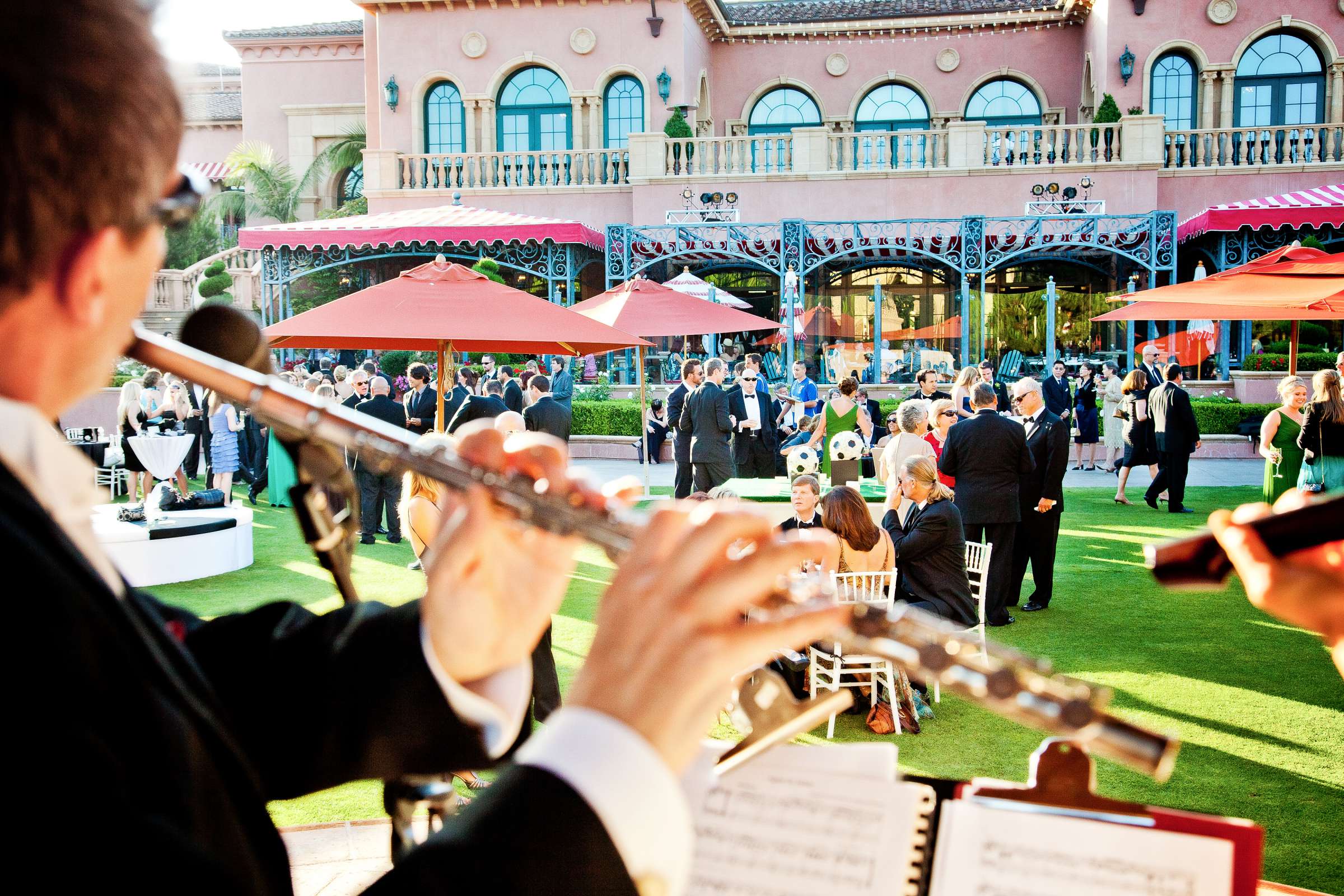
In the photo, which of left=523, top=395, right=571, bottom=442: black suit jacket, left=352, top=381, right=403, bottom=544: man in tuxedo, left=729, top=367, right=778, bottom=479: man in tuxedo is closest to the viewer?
left=523, top=395, right=571, bottom=442: black suit jacket

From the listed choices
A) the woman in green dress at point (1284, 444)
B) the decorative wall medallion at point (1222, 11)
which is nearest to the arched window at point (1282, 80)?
the decorative wall medallion at point (1222, 11)

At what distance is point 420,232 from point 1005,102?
1539 cm

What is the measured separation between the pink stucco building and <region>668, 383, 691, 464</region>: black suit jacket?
26.0 feet

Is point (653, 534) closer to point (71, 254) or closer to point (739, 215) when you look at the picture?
point (71, 254)

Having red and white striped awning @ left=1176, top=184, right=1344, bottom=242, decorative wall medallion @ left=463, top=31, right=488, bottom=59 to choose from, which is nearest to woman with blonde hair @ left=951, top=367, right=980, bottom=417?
red and white striped awning @ left=1176, top=184, right=1344, bottom=242

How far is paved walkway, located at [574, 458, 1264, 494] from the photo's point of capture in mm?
14875

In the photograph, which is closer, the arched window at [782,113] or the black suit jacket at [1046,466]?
the black suit jacket at [1046,466]

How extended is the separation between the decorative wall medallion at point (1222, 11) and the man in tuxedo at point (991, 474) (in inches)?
786

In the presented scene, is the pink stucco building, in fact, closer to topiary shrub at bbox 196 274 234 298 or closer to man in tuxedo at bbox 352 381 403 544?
topiary shrub at bbox 196 274 234 298

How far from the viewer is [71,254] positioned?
31.4 inches

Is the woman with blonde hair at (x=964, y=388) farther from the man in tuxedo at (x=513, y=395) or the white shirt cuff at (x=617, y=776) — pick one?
the white shirt cuff at (x=617, y=776)

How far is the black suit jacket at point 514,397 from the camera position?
47.8 feet

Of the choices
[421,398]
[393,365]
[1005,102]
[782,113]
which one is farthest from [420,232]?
[1005,102]

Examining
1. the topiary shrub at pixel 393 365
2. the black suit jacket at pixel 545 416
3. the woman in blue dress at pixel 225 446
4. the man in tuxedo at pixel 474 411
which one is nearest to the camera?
the man in tuxedo at pixel 474 411
